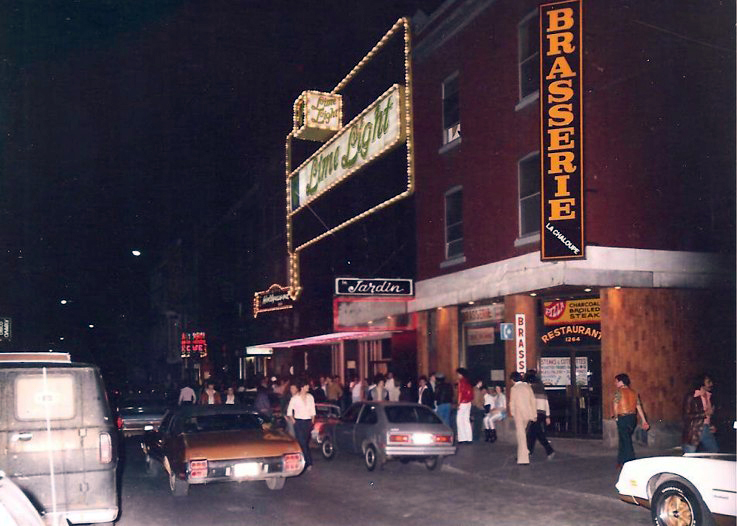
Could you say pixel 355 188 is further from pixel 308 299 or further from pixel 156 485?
pixel 156 485

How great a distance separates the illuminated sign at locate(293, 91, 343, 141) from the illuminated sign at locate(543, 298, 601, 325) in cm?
1055

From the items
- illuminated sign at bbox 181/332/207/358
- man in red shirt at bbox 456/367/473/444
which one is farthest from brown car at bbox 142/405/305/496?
illuminated sign at bbox 181/332/207/358

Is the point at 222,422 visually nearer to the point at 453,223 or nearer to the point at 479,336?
the point at 479,336

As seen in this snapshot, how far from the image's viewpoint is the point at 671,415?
1934 centimetres

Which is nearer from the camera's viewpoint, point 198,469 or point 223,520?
point 223,520

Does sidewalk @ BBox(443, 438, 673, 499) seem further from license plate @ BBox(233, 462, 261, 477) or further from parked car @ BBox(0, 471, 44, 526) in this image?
parked car @ BBox(0, 471, 44, 526)

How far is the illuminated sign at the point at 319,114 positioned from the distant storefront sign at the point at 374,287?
19.0 ft

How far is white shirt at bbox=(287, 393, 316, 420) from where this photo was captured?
17141mm

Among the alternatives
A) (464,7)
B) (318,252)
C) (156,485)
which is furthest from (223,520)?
(318,252)

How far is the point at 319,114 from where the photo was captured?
28109 millimetres

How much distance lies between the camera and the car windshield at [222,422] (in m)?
13.6

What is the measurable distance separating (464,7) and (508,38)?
94.1 inches

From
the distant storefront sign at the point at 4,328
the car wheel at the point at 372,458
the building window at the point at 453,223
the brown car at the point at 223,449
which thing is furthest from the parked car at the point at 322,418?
the distant storefront sign at the point at 4,328

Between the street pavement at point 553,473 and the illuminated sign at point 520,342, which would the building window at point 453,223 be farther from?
the street pavement at point 553,473
